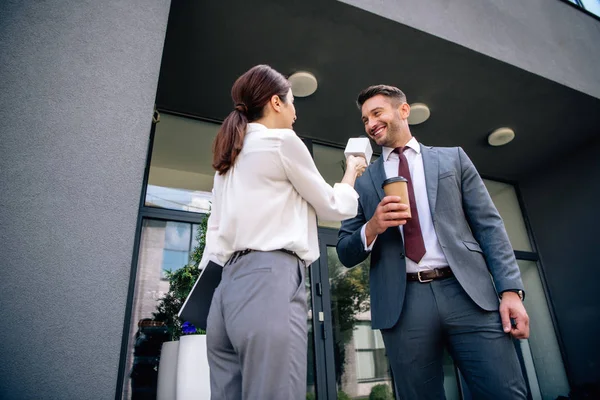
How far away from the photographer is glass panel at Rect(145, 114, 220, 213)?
13.5 ft

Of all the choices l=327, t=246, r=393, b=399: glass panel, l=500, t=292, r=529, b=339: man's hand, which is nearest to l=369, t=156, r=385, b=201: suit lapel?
l=500, t=292, r=529, b=339: man's hand

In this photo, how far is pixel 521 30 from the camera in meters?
4.44

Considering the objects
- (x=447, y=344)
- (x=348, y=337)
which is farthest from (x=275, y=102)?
(x=348, y=337)

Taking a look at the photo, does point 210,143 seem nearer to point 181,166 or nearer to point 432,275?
point 181,166

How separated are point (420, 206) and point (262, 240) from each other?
1022 millimetres

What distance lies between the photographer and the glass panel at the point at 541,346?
533 cm

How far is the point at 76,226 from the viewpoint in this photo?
1950 mm

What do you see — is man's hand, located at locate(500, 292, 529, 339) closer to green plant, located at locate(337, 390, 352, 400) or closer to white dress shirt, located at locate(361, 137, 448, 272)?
white dress shirt, located at locate(361, 137, 448, 272)

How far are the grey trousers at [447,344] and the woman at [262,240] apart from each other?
0.59 meters

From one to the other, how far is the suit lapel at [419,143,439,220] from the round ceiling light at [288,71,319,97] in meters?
2.16

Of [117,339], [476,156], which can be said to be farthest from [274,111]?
[476,156]

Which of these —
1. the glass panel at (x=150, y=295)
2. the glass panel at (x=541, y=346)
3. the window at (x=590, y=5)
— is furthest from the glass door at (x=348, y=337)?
the window at (x=590, y=5)

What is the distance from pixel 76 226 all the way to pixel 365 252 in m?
1.48

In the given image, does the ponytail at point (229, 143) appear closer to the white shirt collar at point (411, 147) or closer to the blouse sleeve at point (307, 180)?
the blouse sleeve at point (307, 180)
